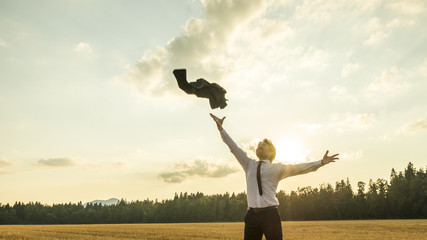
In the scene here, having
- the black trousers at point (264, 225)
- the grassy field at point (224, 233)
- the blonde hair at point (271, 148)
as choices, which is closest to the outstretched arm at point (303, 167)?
the blonde hair at point (271, 148)

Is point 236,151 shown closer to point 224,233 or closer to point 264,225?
point 264,225

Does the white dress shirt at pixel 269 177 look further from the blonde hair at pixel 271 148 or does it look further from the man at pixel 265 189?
the blonde hair at pixel 271 148

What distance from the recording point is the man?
15.8ft

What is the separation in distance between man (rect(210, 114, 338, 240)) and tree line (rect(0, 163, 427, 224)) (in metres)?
91.2

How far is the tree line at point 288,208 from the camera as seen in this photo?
284 feet

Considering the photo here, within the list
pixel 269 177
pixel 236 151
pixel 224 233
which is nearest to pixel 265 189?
pixel 269 177

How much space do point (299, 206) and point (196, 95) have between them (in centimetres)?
10088

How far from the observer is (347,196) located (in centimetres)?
9625

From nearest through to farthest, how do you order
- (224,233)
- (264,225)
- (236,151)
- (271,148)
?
1. (264,225)
2. (271,148)
3. (236,151)
4. (224,233)

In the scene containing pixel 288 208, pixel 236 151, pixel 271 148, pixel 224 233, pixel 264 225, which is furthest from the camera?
pixel 288 208

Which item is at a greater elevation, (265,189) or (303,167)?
(303,167)

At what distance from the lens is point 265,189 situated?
4941mm

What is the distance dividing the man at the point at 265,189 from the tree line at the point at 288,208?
91.2 metres

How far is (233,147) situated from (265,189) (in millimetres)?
880
